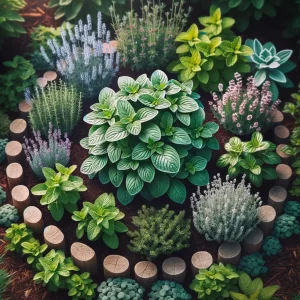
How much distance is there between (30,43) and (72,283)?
3.12m

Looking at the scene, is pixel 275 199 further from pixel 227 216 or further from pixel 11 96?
pixel 11 96

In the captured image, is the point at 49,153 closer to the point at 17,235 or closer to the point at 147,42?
the point at 17,235

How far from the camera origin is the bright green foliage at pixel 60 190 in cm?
564

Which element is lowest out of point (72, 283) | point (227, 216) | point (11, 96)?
point (72, 283)

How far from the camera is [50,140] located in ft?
19.7

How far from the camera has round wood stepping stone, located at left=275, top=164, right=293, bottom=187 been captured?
20.1ft

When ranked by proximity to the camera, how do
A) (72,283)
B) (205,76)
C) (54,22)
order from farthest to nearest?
1. (54,22)
2. (205,76)
3. (72,283)

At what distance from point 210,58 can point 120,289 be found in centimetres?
256

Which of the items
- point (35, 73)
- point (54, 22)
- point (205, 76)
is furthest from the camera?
point (54, 22)

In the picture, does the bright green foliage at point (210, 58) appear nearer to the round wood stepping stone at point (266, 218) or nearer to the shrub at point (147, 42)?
the shrub at point (147, 42)

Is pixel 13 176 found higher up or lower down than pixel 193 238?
higher up

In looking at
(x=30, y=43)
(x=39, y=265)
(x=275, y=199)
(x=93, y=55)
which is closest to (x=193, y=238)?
(x=275, y=199)

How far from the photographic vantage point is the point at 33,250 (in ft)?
18.3

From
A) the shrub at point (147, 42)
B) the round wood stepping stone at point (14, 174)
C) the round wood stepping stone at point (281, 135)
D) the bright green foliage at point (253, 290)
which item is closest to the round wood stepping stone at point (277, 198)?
the round wood stepping stone at point (281, 135)
